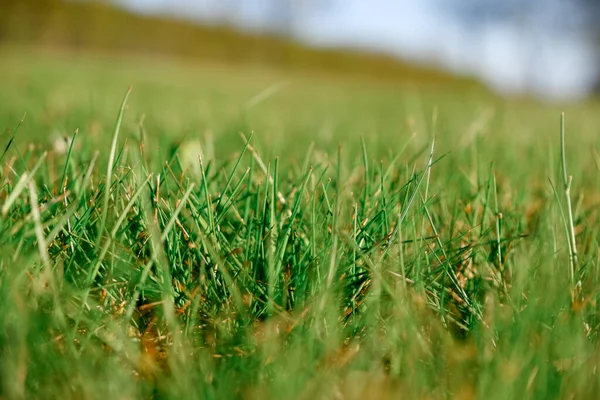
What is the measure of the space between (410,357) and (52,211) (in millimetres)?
436

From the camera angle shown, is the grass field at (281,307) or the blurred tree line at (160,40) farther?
the blurred tree line at (160,40)

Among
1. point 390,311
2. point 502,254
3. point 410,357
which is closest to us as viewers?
point 410,357

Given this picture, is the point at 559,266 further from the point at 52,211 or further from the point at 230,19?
the point at 230,19

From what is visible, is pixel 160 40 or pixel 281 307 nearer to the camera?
pixel 281 307

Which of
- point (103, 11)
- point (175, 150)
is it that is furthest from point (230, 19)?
point (175, 150)

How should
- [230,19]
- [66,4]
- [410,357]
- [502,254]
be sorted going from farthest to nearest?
1. [230,19]
2. [66,4]
3. [502,254]
4. [410,357]

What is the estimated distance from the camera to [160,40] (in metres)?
18.0

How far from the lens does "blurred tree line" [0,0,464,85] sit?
15.7 m

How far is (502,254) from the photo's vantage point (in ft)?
2.22

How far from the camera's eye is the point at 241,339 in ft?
1.64

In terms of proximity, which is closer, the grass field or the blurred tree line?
the grass field

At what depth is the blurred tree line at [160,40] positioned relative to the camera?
15680 mm

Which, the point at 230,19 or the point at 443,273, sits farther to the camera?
the point at 230,19

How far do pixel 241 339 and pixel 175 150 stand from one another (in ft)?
1.27
